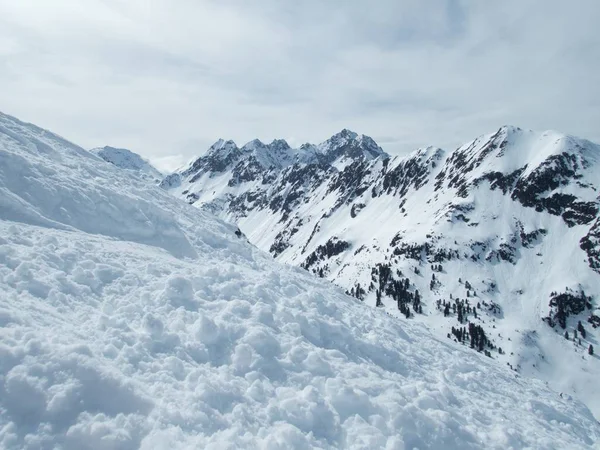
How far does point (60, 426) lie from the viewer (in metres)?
8.76

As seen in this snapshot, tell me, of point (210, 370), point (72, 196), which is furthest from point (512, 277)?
point (210, 370)

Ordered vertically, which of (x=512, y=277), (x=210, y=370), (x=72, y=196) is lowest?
(x=210, y=370)

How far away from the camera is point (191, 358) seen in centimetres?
1233

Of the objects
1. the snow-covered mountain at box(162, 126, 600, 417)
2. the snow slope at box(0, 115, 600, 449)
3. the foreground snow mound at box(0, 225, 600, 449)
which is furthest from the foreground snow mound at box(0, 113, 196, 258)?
the snow-covered mountain at box(162, 126, 600, 417)

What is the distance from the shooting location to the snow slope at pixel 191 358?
957cm

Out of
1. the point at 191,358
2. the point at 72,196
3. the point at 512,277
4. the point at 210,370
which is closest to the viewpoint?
the point at 210,370

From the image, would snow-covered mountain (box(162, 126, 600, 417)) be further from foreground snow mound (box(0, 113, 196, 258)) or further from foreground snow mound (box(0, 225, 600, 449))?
foreground snow mound (box(0, 113, 196, 258))

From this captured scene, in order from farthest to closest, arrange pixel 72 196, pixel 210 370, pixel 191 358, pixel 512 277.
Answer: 1. pixel 512 277
2. pixel 72 196
3. pixel 191 358
4. pixel 210 370

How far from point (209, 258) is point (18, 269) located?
9.33 m

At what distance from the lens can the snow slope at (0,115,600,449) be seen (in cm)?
957

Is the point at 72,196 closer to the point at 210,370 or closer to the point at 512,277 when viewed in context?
the point at 210,370

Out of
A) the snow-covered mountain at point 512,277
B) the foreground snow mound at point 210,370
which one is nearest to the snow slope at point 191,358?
the foreground snow mound at point 210,370

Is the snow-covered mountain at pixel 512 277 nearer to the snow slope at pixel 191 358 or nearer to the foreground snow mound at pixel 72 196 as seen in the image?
the snow slope at pixel 191 358

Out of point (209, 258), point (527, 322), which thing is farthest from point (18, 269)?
point (527, 322)
